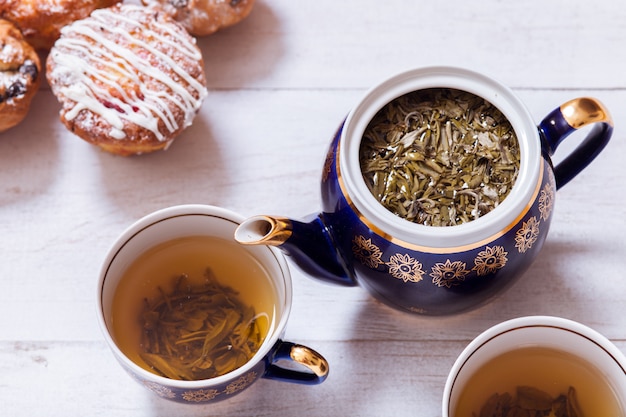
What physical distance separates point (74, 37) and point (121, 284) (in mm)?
398

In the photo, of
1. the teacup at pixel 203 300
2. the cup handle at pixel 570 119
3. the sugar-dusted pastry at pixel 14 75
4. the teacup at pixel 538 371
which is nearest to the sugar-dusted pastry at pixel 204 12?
the sugar-dusted pastry at pixel 14 75

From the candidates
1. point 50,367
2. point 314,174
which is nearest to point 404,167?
point 314,174

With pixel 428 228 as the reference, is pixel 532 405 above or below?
below

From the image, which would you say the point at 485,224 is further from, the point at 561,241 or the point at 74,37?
the point at 74,37

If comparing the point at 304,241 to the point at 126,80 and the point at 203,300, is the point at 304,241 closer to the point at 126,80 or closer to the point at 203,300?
the point at 203,300

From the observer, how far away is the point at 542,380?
3.63 feet

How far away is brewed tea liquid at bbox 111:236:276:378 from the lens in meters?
1.14

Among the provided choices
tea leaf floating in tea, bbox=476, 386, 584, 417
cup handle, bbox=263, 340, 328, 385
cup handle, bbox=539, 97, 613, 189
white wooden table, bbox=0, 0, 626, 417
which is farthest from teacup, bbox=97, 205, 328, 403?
cup handle, bbox=539, 97, 613, 189

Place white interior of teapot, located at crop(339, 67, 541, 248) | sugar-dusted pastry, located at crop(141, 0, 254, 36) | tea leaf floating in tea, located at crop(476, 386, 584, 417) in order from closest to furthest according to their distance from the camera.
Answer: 1. white interior of teapot, located at crop(339, 67, 541, 248)
2. tea leaf floating in tea, located at crop(476, 386, 584, 417)
3. sugar-dusted pastry, located at crop(141, 0, 254, 36)

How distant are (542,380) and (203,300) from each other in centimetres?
47

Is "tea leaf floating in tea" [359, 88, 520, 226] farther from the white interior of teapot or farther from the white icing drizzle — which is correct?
the white icing drizzle

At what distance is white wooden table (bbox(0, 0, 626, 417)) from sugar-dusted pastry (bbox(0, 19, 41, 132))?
73mm

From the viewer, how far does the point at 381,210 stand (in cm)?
99

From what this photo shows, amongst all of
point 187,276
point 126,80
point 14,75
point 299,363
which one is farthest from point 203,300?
point 14,75
